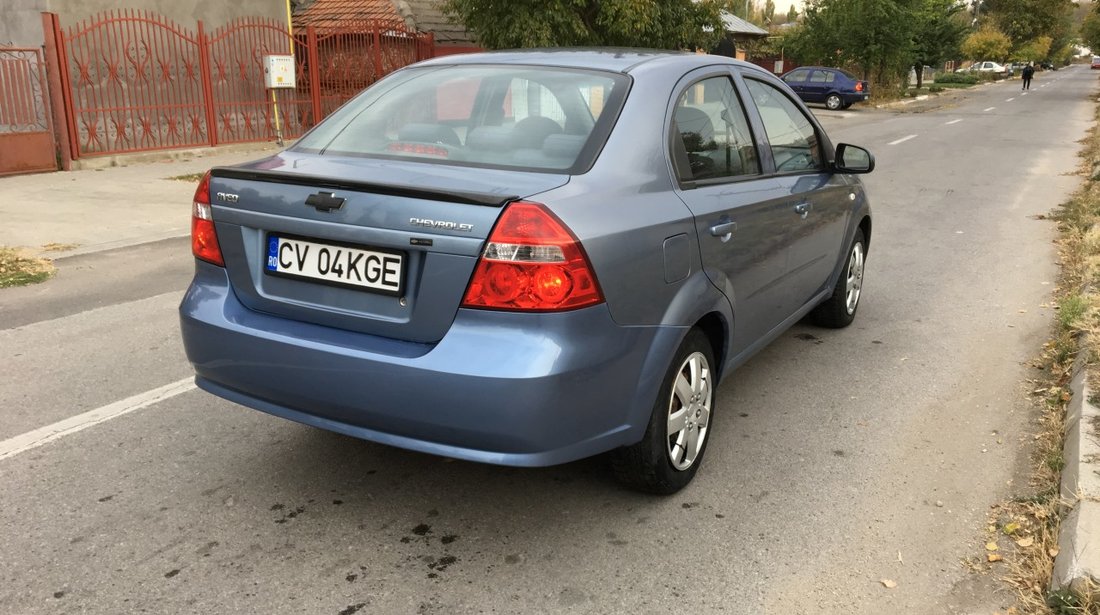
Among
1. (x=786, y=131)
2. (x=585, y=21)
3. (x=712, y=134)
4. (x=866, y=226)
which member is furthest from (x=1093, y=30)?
(x=712, y=134)

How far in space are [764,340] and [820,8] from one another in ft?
131

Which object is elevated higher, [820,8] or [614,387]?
[820,8]

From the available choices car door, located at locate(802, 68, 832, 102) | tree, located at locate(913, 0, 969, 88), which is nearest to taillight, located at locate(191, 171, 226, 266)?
car door, located at locate(802, 68, 832, 102)

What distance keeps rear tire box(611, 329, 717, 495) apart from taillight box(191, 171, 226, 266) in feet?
5.33

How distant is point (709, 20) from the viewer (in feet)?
59.0

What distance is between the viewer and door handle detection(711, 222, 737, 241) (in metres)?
3.47

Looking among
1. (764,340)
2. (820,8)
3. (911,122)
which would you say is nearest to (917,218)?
(764,340)

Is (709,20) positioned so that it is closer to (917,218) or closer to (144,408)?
(917,218)

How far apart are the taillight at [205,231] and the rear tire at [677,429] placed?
162 centimetres

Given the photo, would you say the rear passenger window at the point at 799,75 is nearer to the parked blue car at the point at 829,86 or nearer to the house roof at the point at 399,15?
the parked blue car at the point at 829,86

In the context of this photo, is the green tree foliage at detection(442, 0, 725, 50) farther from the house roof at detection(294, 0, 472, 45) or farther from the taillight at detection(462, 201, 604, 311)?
the taillight at detection(462, 201, 604, 311)

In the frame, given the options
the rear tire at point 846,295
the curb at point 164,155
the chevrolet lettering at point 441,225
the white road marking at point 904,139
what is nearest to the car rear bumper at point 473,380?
the chevrolet lettering at point 441,225

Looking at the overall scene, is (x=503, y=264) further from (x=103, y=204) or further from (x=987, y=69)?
(x=987, y=69)

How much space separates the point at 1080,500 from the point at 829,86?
33.0m
